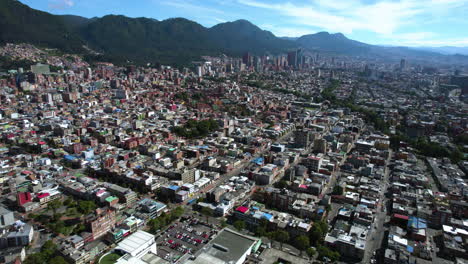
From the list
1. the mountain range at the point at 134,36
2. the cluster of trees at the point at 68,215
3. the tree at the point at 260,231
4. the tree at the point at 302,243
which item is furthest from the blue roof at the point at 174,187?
the mountain range at the point at 134,36

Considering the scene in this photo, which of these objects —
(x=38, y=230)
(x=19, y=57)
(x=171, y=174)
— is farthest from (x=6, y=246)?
(x=19, y=57)

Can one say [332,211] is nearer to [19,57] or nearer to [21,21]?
[19,57]

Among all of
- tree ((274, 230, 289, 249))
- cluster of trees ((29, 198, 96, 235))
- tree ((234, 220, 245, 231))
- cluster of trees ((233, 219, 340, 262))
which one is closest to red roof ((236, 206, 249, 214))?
cluster of trees ((233, 219, 340, 262))

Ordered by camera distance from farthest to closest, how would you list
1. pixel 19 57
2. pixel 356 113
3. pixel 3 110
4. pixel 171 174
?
pixel 19 57
pixel 356 113
pixel 3 110
pixel 171 174

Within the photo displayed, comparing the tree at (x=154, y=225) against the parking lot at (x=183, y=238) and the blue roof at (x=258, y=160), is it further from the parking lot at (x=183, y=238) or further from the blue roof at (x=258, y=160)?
the blue roof at (x=258, y=160)

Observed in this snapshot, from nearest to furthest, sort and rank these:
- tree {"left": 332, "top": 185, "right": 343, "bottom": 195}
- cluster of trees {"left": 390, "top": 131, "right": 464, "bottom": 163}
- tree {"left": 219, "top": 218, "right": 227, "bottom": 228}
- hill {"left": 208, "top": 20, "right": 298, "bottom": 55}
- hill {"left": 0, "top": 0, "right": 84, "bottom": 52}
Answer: tree {"left": 219, "top": 218, "right": 227, "bottom": 228} < tree {"left": 332, "top": 185, "right": 343, "bottom": 195} < cluster of trees {"left": 390, "top": 131, "right": 464, "bottom": 163} < hill {"left": 0, "top": 0, "right": 84, "bottom": 52} < hill {"left": 208, "top": 20, "right": 298, "bottom": 55}

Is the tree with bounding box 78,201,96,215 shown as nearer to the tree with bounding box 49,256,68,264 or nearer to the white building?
the tree with bounding box 49,256,68,264

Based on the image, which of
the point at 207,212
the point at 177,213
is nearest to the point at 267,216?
the point at 207,212
